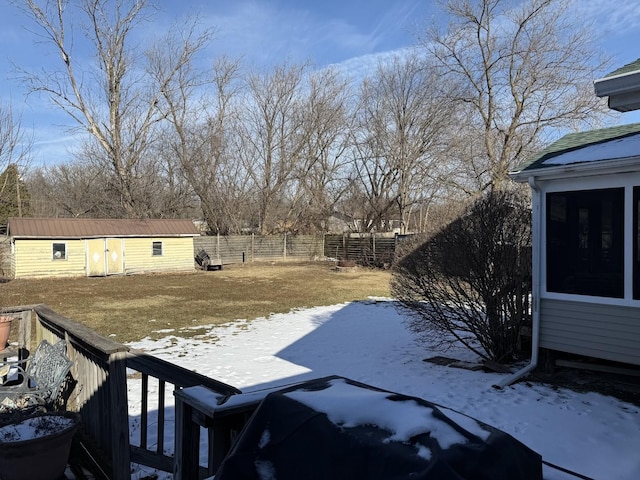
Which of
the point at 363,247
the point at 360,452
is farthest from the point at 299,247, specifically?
the point at 360,452

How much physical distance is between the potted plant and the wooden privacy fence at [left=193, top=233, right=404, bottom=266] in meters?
19.8

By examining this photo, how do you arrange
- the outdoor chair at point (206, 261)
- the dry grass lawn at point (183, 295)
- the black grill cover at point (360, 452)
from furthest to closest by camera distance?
the outdoor chair at point (206, 261) → the dry grass lawn at point (183, 295) → the black grill cover at point (360, 452)

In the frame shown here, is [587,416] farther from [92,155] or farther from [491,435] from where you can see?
[92,155]

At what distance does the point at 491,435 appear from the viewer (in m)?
1.22

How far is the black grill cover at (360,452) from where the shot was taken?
42.9 inches

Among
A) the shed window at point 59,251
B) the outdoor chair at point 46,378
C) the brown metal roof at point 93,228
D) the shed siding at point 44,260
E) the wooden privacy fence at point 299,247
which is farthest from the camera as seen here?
the wooden privacy fence at point 299,247

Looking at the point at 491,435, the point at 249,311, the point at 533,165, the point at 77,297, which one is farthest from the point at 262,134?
the point at 491,435

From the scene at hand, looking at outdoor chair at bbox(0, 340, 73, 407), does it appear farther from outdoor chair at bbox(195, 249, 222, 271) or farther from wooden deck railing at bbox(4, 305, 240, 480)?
outdoor chair at bbox(195, 249, 222, 271)

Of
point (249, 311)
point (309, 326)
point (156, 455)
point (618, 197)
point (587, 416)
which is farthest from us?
point (249, 311)

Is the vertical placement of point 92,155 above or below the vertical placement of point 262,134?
below

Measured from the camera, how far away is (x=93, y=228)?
20.1 meters

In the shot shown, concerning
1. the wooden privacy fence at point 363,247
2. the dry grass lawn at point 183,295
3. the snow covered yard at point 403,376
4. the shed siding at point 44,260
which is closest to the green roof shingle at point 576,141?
the snow covered yard at point 403,376

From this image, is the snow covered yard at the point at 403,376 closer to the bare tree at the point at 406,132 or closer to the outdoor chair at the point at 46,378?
the outdoor chair at the point at 46,378

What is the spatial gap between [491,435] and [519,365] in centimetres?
564
